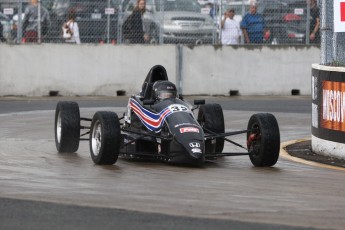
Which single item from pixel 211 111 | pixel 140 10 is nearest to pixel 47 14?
pixel 140 10

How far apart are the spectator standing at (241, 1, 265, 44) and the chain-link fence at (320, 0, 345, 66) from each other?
1027 centimetres

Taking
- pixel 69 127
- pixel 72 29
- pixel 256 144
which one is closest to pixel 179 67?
→ pixel 72 29

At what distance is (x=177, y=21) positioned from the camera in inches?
1072

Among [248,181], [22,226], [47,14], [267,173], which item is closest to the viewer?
[22,226]

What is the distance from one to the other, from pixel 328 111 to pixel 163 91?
7.94 feet

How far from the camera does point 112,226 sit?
925 cm

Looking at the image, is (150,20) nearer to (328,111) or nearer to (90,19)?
(90,19)

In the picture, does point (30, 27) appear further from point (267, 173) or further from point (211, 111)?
point (267, 173)

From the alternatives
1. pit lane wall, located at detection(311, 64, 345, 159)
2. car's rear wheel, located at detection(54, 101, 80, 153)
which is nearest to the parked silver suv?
pit lane wall, located at detection(311, 64, 345, 159)

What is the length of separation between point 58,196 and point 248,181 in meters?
2.59

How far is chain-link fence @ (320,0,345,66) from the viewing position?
16141 mm

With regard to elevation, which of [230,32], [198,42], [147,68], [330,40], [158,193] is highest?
[230,32]

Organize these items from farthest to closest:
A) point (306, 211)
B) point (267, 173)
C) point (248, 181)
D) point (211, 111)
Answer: point (211, 111), point (267, 173), point (248, 181), point (306, 211)

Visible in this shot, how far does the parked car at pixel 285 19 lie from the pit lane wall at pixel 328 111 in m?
11.0
